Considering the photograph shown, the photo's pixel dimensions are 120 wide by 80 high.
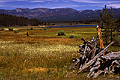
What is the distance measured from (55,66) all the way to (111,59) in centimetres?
436

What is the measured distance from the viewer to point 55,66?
1244 cm

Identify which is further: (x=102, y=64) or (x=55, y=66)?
(x=55, y=66)

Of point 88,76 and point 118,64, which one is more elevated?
point 118,64

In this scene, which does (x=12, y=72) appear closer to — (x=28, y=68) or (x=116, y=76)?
(x=28, y=68)

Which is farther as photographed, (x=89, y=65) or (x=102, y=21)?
(x=102, y=21)

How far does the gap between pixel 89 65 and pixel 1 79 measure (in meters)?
5.85

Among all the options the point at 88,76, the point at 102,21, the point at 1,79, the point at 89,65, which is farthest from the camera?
the point at 102,21

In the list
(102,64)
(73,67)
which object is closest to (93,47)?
(102,64)

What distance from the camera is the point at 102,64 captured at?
11.4 meters

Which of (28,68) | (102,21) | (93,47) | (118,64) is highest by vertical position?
(102,21)

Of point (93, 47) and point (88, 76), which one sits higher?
point (93, 47)

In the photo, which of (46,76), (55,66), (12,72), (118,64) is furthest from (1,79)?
(118,64)

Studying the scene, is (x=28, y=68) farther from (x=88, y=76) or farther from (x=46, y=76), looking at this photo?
(x=88, y=76)

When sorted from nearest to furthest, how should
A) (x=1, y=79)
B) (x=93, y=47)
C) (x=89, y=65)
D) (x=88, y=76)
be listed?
1. (x=1, y=79)
2. (x=88, y=76)
3. (x=89, y=65)
4. (x=93, y=47)
